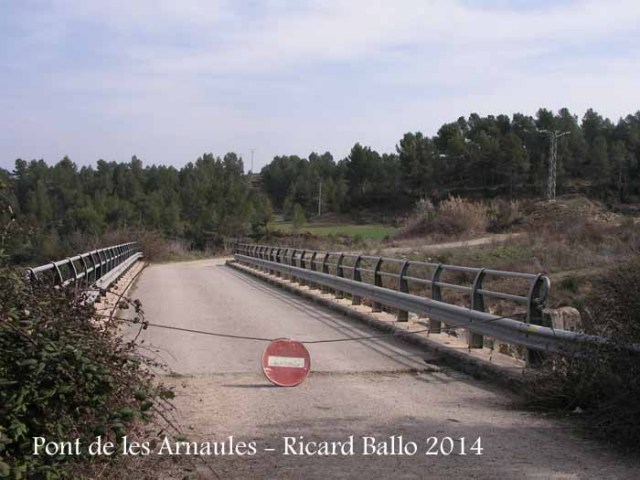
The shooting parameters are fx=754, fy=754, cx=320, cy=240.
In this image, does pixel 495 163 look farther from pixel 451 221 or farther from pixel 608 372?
pixel 608 372

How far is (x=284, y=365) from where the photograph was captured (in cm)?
841

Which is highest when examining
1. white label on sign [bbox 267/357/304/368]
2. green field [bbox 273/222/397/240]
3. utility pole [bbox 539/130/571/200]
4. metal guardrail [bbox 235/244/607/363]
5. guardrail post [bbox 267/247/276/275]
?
utility pole [bbox 539/130/571/200]

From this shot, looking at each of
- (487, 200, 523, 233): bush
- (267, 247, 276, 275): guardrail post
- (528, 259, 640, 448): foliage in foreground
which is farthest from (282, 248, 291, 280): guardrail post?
(487, 200, 523, 233): bush

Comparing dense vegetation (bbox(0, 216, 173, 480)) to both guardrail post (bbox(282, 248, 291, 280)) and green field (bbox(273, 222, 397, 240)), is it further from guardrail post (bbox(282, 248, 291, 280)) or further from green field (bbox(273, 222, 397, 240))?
green field (bbox(273, 222, 397, 240))

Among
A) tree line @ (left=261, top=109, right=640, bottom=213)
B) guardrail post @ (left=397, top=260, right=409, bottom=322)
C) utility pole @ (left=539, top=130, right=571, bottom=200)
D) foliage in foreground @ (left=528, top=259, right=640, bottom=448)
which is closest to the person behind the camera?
foliage in foreground @ (left=528, top=259, right=640, bottom=448)

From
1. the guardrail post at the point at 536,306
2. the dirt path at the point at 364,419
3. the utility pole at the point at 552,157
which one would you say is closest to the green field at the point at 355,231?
the utility pole at the point at 552,157

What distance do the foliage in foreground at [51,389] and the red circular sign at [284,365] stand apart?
3.51m

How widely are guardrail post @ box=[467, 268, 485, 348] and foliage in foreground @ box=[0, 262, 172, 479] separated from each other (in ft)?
20.2

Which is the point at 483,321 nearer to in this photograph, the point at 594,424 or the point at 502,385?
the point at 502,385

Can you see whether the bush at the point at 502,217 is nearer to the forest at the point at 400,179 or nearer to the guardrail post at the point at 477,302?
the forest at the point at 400,179

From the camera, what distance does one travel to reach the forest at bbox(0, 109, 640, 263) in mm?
96625

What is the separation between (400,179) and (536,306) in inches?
4684

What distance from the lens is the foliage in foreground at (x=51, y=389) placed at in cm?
399

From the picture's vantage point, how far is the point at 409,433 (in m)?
6.27
